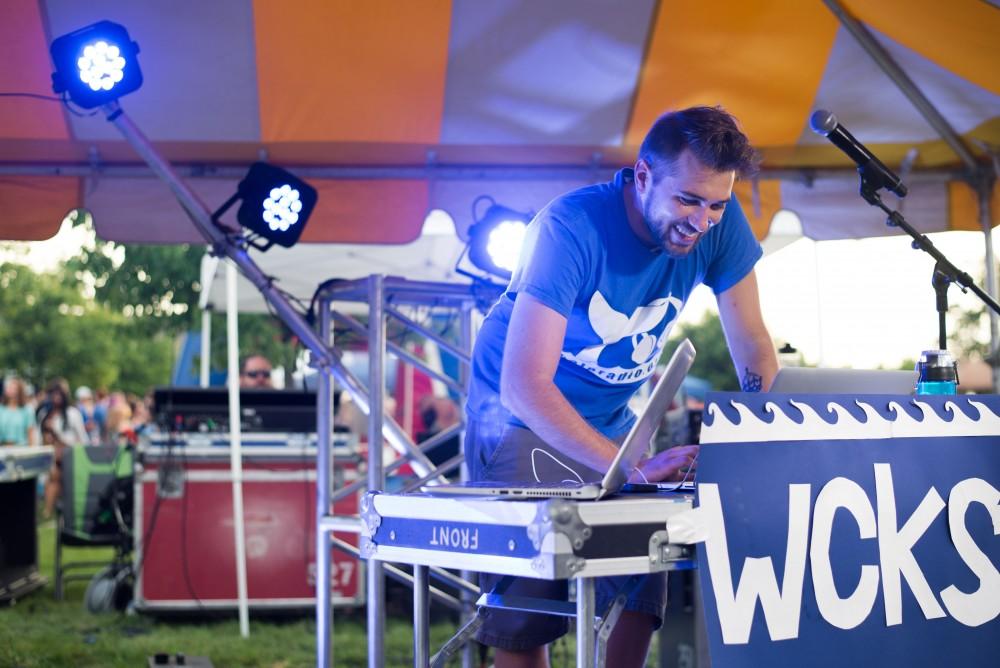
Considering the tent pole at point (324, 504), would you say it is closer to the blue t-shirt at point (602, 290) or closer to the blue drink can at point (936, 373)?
the blue t-shirt at point (602, 290)

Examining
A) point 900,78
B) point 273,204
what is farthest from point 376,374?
point 900,78

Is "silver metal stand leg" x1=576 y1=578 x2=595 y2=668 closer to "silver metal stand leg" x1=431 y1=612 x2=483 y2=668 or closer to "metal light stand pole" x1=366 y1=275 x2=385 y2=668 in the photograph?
"silver metal stand leg" x1=431 y1=612 x2=483 y2=668

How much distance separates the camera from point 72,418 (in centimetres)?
1234

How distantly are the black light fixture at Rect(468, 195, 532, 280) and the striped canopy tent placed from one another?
0.28 metres

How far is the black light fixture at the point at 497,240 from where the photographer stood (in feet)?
13.8

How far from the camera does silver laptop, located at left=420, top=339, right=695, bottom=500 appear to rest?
1.61 m

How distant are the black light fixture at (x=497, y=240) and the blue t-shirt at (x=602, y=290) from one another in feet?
5.82

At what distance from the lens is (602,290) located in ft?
7.23

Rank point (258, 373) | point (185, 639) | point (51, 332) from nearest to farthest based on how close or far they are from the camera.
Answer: point (185, 639) → point (258, 373) → point (51, 332)

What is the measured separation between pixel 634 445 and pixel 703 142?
0.74m

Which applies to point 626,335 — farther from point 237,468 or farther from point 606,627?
point 237,468

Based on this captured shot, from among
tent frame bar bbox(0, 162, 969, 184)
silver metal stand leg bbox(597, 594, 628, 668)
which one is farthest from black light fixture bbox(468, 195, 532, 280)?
silver metal stand leg bbox(597, 594, 628, 668)

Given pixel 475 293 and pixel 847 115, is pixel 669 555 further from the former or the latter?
pixel 847 115

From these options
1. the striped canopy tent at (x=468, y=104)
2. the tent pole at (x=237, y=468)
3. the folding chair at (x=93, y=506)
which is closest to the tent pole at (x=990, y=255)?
the striped canopy tent at (x=468, y=104)
